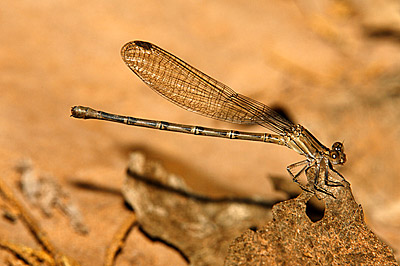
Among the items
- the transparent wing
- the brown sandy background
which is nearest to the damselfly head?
the transparent wing

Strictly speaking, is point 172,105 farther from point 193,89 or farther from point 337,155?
point 337,155

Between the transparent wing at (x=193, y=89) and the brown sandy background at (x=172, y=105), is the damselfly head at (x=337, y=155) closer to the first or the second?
the transparent wing at (x=193, y=89)

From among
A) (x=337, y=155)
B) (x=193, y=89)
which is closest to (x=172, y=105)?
(x=193, y=89)

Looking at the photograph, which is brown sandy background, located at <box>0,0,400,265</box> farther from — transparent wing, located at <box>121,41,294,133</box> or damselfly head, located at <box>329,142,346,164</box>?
damselfly head, located at <box>329,142,346,164</box>

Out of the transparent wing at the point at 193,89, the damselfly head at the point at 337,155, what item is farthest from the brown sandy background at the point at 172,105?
the damselfly head at the point at 337,155

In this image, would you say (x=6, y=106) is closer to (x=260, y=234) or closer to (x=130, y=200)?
(x=130, y=200)

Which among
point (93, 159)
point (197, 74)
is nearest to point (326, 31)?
point (197, 74)
